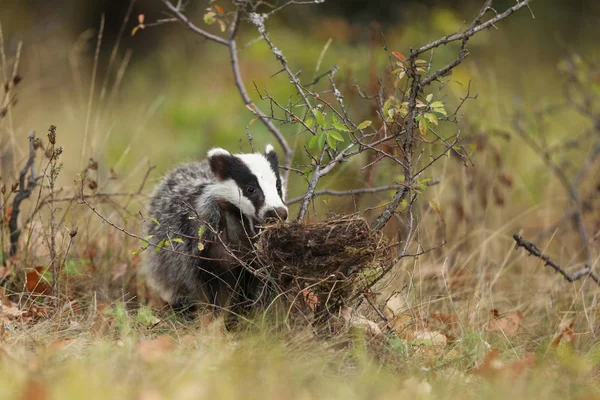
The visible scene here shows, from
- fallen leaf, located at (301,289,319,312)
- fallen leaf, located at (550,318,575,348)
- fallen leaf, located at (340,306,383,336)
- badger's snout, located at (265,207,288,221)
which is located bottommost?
fallen leaf, located at (550,318,575,348)

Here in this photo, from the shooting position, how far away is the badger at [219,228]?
4.73 m

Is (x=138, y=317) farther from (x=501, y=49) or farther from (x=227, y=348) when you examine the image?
(x=501, y=49)

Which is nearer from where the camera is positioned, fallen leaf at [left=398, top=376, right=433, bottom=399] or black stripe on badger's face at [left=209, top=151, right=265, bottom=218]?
fallen leaf at [left=398, top=376, right=433, bottom=399]

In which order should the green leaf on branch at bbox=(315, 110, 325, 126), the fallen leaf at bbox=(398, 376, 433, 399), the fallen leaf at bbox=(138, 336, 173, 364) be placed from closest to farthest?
1. the fallen leaf at bbox=(398, 376, 433, 399)
2. the fallen leaf at bbox=(138, 336, 173, 364)
3. the green leaf on branch at bbox=(315, 110, 325, 126)

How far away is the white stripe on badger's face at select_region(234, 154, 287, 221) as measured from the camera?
14.9 feet

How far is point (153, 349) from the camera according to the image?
3.71m

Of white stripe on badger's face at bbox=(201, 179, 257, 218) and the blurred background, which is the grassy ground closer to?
the blurred background

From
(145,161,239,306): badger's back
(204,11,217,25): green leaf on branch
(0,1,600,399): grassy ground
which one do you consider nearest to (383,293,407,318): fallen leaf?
(0,1,600,399): grassy ground

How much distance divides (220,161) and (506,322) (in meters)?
2.14

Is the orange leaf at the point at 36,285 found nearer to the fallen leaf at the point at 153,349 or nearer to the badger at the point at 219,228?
the badger at the point at 219,228

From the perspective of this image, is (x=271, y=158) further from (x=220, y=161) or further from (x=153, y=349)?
(x=153, y=349)

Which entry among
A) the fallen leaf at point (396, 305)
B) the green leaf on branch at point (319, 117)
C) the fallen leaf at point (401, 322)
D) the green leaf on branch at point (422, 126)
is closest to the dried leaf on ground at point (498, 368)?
the fallen leaf at point (401, 322)

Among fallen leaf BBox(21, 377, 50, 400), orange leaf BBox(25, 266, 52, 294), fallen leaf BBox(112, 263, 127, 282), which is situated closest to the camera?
fallen leaf BBox(21, 377, 50, 400)

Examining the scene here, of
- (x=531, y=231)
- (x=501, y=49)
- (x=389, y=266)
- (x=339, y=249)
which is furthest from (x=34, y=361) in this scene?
(x=501, y=49)
